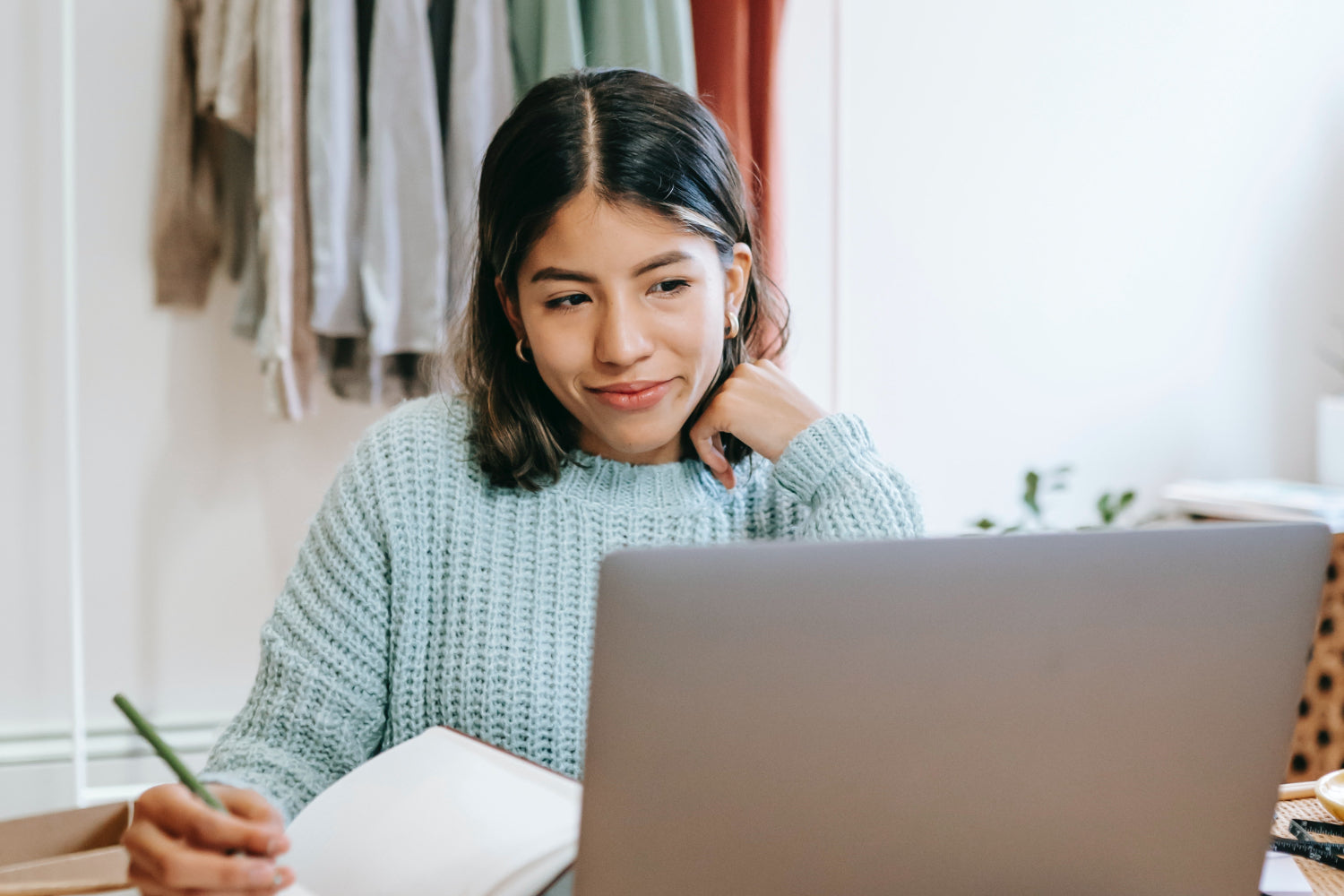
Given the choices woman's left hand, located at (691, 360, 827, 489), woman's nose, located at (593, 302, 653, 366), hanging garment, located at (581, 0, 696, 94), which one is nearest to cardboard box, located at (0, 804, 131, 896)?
woman's nose, located at (593, 302, 653, 366)

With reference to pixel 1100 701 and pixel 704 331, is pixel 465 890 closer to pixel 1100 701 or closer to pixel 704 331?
pixel 1100 701

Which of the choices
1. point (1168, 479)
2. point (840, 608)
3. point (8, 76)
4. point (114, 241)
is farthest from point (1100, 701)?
point (1168, 479)

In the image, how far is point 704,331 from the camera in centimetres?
89

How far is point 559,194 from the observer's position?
0.84m

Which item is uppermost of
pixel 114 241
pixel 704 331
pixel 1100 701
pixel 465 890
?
pixel 114 241

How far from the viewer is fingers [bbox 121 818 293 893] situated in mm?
472

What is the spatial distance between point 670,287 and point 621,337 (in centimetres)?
7

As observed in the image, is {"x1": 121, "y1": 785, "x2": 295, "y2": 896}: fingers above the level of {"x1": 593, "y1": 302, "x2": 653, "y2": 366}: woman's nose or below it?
below

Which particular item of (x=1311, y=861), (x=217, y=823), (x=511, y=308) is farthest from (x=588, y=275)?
(x=1311, y=861)

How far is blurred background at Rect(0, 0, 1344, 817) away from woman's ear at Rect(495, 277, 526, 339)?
86cm

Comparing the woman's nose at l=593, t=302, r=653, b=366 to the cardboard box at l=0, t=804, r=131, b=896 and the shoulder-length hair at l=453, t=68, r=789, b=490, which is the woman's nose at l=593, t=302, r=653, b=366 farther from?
the cardboard box at l=0, t=804, r=131, b=896

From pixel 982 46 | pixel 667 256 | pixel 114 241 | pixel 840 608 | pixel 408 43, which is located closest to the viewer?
pixel 840 608

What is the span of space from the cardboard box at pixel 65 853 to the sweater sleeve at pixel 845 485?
19.6 inches

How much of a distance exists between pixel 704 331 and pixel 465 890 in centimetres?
51
